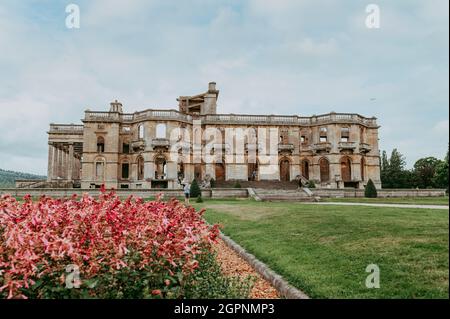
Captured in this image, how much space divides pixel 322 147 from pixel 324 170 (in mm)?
3255

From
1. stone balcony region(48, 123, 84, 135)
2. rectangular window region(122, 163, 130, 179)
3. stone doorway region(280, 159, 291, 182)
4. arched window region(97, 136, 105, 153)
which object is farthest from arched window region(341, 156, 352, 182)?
stone balcony region(48, 123, 84, 135)

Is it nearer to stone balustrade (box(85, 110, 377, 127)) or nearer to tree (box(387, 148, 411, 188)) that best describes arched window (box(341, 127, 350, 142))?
stone balustrade (box(85, 110, 377, 127))

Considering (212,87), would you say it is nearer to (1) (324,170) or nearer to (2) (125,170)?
(2) (125,170)

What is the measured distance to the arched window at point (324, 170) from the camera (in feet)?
127

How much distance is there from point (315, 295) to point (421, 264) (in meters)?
1.81

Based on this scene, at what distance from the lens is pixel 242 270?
20.0ft

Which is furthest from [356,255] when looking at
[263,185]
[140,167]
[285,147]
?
[140,167]

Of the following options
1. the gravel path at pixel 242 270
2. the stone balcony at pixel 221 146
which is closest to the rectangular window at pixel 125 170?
the stone balcony at pixel 221 146

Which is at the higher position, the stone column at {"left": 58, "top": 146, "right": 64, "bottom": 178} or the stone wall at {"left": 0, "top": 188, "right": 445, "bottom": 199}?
the stone column at {"left": 58, "top": 146, "right": 64, "bottom": 178}

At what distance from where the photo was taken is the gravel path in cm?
472

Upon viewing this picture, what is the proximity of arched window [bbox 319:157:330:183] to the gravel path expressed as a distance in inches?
1265

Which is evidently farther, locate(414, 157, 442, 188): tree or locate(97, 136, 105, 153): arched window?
locate(414, 157, 442, 188): tree

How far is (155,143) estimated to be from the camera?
34844 mm

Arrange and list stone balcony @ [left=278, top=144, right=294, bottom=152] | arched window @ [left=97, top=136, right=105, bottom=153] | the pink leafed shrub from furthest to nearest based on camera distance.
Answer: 1. stone balcony @ [left=278, top=144, right=294, bottom=152]
2. arched window @ [left=97, top=136, right=105, bottom=153]
3. the pink leafed shrub
